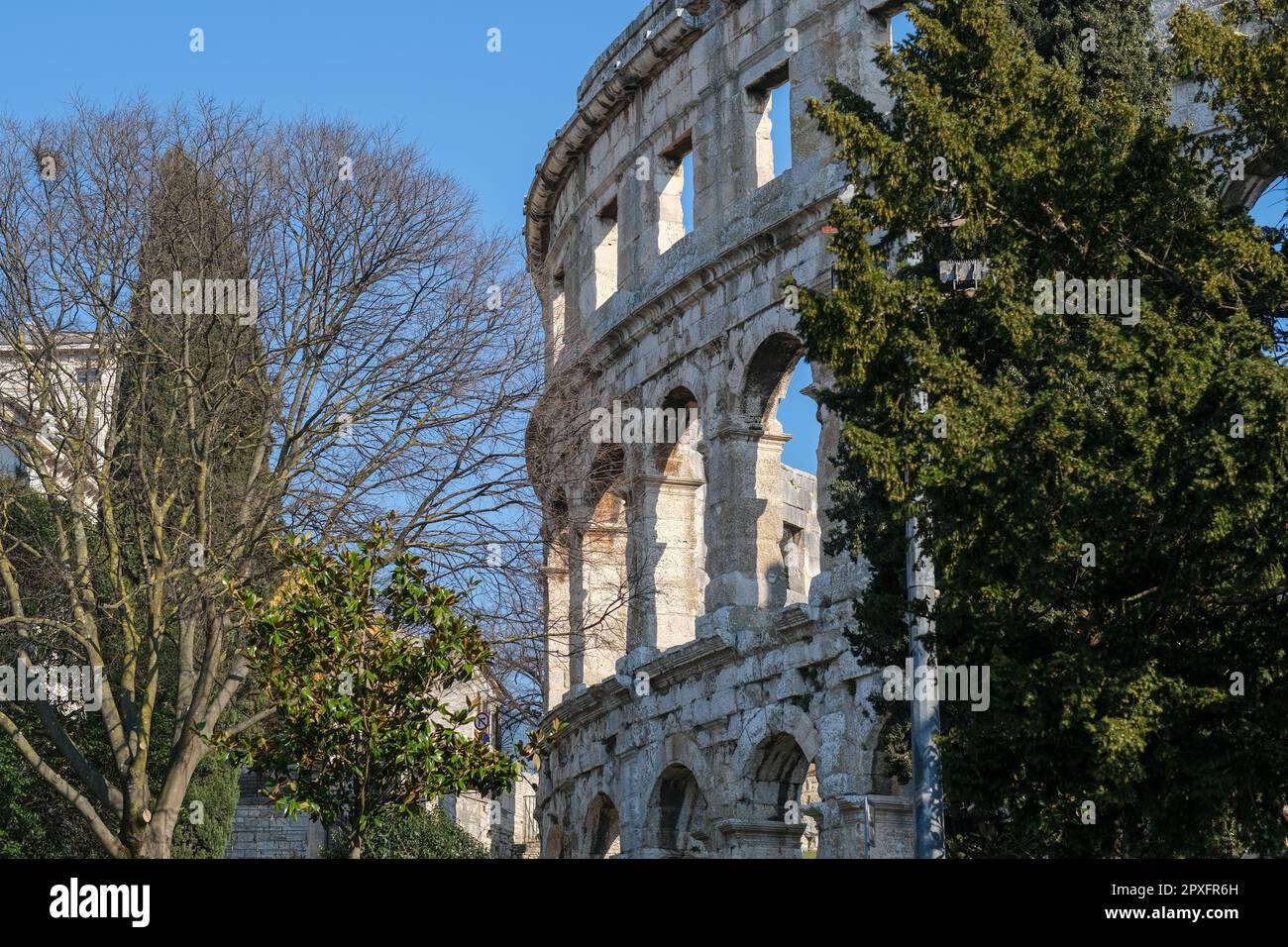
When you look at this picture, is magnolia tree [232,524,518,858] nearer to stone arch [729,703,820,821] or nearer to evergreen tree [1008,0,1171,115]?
stone arch [729,703,820,821]

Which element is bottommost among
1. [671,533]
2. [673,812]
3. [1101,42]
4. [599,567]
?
[673,812]

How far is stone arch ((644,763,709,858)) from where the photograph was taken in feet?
92.4

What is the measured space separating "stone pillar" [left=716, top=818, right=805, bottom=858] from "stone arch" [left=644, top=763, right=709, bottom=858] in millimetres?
2337

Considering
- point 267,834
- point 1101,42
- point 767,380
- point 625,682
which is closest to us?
point 1101,42

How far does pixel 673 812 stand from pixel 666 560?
3544 mm

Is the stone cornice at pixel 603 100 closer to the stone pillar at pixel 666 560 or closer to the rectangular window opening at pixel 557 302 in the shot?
the rectangular window opening at pixel 557 302

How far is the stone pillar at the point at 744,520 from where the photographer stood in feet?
87.3

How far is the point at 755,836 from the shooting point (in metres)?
25.6

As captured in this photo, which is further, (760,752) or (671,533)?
(671,533)

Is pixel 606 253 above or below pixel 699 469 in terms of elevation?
above

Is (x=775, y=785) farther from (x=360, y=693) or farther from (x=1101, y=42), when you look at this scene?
(x=1101, y=42)

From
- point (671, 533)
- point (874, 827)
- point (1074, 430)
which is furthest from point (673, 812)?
point (1074, 430)

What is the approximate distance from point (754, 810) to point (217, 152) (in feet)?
34.4
